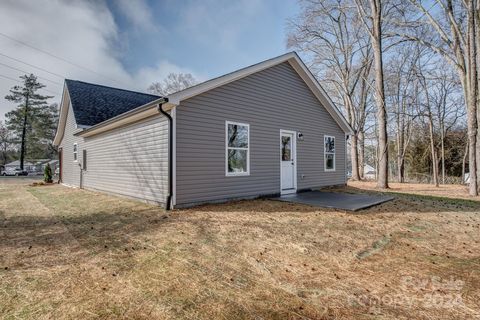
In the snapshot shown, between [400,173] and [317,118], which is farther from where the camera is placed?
[400,173]

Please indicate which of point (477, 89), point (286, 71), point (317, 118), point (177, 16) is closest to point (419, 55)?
point (477, 89)

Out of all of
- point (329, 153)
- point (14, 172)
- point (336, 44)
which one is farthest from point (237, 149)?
point (14, 172)

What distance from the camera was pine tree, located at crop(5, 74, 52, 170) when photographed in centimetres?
3425

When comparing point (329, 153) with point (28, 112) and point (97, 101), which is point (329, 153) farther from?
point (28, 112)

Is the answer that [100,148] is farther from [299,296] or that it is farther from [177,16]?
[299,296]

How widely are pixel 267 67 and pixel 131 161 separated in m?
5.25

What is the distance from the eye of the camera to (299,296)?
2.46m

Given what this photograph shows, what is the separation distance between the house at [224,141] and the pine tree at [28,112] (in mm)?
30486

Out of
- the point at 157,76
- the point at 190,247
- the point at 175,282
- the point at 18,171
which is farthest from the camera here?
the point at 18,171

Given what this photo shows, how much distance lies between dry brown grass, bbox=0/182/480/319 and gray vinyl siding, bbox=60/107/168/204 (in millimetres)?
1388

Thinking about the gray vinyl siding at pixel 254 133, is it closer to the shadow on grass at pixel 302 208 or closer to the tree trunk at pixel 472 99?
the shadow on grass at pixel 302 208

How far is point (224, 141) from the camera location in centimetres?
734

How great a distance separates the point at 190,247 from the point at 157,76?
3032 centimetres

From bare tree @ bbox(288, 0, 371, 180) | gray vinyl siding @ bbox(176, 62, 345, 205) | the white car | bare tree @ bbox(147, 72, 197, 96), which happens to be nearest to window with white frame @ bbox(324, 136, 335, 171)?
gray vinyl siding @ bbox(176, 62, 345, 205)
